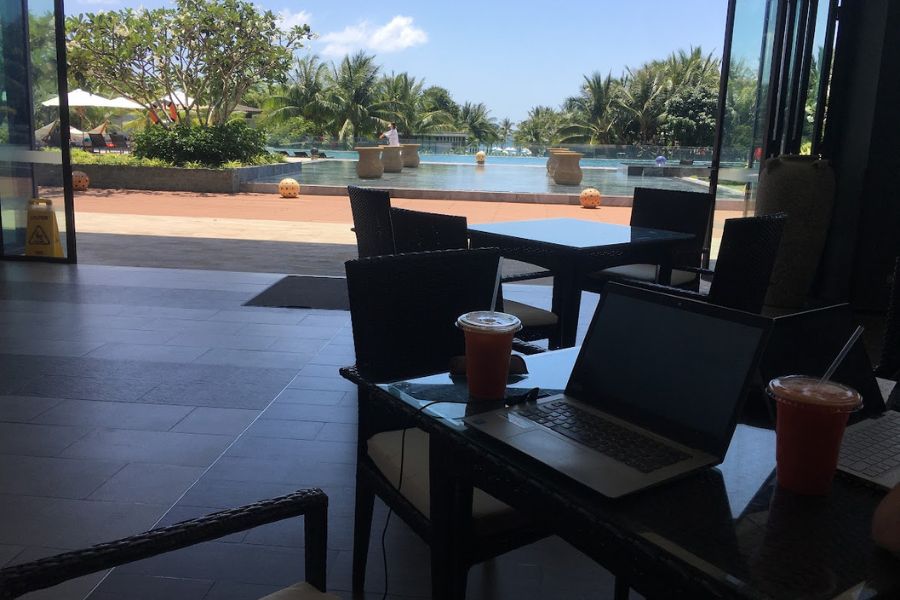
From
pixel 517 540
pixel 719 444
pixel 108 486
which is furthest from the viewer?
pixel 108 486

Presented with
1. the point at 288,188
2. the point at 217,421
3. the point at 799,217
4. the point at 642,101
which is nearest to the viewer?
the point at 217,421

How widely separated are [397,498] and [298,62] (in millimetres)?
32807

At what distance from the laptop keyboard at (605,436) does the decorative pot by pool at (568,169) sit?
15613 mm

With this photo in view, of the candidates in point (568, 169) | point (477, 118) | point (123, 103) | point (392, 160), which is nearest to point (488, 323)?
point (568, 169)

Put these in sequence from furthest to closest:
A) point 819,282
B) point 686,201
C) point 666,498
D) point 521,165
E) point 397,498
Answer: point 521,165, point 819,282, point 686,201, point 397,498, point 666,498

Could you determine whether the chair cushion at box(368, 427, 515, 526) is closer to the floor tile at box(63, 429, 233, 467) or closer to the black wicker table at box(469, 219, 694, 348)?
the floor tile at box(63, 429, 233, 467)

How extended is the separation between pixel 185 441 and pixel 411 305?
1.55 metres

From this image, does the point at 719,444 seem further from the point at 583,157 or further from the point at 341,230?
the point at 583,157

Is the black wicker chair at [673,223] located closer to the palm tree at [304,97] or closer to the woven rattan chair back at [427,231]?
the woven rattan chair back at [427,231]

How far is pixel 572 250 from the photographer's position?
3271mm

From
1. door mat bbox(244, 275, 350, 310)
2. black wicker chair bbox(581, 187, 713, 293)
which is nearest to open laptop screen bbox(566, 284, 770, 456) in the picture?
black wicker chair bbox(581, 187, 713, 293)

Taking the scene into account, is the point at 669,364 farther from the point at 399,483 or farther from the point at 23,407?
the point at 23,407

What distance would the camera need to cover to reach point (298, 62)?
3212 cm

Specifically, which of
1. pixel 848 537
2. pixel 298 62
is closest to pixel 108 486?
pixel 848 537
